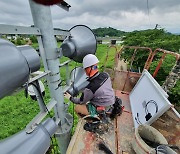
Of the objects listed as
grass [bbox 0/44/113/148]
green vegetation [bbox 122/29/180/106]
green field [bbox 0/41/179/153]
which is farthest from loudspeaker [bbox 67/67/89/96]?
green vegetation [bbox 122/29/180/106]

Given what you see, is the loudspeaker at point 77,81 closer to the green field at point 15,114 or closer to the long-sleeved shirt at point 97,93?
the long-sleeved shirt at point 97,93

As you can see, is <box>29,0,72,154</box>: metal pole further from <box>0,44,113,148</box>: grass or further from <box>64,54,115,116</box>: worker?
<box>0,44,113,148</box>: grass

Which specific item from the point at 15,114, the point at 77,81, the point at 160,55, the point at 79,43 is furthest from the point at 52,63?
the point at 15,114

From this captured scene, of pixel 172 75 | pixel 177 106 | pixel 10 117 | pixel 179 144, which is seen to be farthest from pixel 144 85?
pixel 10 117

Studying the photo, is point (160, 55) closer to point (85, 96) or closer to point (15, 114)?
point (85, 96)

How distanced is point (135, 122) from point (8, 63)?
8.36 ft

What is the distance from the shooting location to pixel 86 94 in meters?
2.45

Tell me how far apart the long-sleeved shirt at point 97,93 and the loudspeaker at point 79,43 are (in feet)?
1.38

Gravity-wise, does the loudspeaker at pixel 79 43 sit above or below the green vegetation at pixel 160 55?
above

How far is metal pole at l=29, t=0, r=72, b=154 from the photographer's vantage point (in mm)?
1564

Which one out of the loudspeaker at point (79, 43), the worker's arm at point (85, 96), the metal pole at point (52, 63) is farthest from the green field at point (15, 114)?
the metal pole at point (52, 63)

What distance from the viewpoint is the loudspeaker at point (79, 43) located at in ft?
6.22

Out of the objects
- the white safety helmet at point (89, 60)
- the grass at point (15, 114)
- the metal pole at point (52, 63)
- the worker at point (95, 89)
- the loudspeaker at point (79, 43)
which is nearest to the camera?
the metal pole at point (52, 63)

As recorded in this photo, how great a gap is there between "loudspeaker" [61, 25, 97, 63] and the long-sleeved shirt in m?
0.42
